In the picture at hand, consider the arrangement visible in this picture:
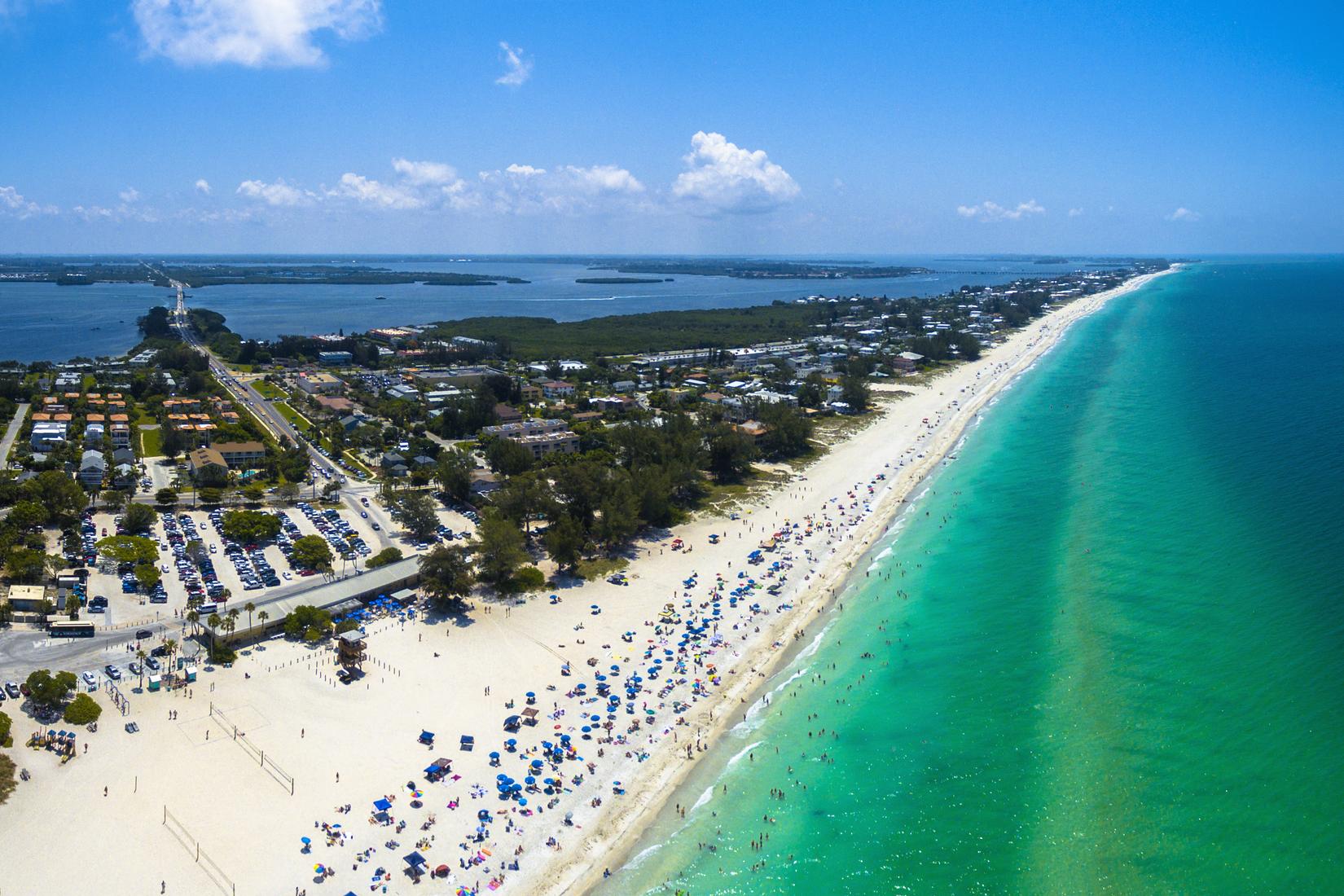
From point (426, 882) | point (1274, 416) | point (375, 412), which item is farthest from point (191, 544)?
point (1274, 416)

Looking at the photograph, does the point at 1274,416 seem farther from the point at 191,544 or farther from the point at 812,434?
the point at 191,544

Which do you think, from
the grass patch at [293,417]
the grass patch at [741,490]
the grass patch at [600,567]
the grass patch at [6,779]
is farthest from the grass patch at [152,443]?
the grass patch at [741,490]

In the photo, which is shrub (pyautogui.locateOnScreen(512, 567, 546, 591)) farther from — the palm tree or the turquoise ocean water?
the turquoise ocean water

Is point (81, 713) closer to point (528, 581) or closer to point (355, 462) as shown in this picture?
point (528, 581)

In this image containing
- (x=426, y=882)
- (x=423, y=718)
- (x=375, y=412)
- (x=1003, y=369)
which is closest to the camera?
(x=426, y=882)

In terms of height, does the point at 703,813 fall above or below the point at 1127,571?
below

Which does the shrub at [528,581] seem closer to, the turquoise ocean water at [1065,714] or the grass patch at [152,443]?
the turquoise ocean water at [1065,714]

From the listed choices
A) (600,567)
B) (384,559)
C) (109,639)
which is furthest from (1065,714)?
(109,639)

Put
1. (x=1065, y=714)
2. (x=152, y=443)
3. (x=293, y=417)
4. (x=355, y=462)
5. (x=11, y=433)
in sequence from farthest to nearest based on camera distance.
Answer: (x=293, y=417) → (x=11, y=433) → (x=152, y=443) → (x=355, y=462) → (x=1065, y=714)
